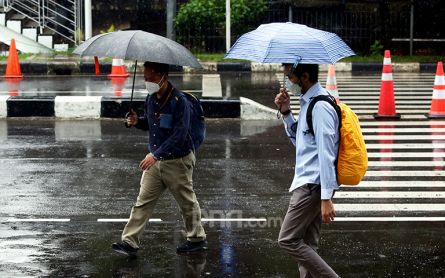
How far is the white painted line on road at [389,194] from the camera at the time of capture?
9.09 m

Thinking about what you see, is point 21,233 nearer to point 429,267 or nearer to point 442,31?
point 429,267

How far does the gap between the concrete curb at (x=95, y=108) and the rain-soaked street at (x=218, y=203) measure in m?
0.18

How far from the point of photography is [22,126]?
13.3 metres

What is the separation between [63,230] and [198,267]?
1.46m

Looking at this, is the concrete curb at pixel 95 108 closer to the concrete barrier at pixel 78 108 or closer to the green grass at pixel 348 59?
the concrete barrier at pixel 78 108

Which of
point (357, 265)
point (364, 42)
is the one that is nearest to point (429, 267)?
point (357, 265)

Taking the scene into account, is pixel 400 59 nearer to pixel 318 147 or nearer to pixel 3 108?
pixel 3 108

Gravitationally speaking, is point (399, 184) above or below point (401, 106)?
below

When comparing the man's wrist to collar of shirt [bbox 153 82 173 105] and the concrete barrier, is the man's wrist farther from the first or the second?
the concrete barrier

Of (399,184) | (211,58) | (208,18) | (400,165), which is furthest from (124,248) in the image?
(208,18)

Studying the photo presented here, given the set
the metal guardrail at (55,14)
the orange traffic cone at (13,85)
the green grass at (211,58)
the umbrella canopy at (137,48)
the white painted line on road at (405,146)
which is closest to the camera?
the umbrella canopy at (137,48)

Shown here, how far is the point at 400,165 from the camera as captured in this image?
35.0 ft

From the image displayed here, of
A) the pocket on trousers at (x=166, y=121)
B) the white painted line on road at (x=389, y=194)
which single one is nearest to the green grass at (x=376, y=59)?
the white painted line on road at (x=389, y=194)

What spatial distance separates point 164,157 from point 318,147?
1.72 meters
